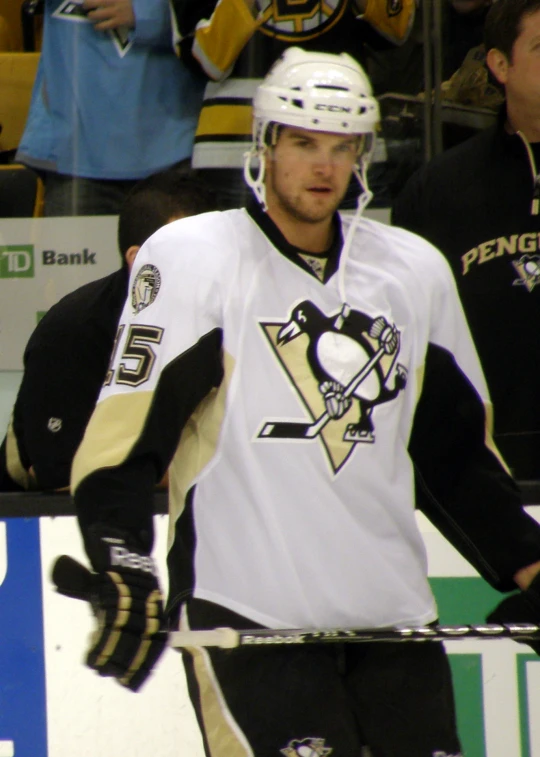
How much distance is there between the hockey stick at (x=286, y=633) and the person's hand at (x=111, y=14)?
1.65 metres

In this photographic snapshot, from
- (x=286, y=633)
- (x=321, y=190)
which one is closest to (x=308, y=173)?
(x=321, y=190)

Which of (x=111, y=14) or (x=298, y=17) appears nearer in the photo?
(x=298, y=17)

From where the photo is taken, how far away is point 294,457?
1.76m

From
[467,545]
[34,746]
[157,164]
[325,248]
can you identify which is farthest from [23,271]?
[467,545]

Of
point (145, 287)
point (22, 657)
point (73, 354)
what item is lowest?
point (22, 657)

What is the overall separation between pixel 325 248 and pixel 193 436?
33 centimetres

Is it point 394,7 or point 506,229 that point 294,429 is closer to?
point 506,229

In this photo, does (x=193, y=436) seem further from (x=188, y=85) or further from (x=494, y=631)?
Result: (x=188, y=85)

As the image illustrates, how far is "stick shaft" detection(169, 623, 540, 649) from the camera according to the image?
1631 millimetres

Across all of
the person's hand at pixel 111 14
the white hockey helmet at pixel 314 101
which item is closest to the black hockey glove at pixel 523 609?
the white hockey helmet at pixel 314 101

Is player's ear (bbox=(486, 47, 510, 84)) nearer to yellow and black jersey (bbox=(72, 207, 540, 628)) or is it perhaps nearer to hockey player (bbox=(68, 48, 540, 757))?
hockey player (bbox=(68, 48, 540, 757))

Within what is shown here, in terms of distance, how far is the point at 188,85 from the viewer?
2988mm

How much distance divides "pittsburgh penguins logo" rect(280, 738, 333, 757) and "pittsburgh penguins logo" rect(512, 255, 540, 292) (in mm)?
1158

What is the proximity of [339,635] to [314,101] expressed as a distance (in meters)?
0.73
